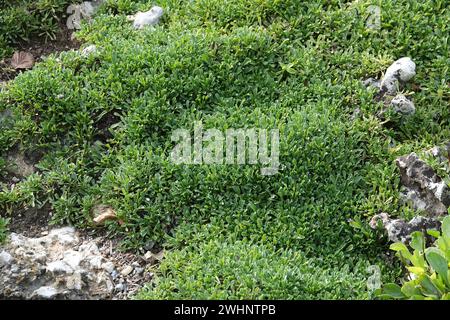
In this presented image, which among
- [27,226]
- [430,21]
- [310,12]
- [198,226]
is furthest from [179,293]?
[430,21]

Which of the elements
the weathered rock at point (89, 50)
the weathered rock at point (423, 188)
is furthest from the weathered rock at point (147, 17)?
the weathered rock at point (423, 188)

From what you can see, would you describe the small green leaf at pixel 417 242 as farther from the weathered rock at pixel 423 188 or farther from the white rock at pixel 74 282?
the white rock at pixel 74 282

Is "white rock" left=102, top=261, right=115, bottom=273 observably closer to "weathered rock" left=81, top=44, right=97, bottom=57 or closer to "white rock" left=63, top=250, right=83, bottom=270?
"white rock" left=63, top=250, right=83, bottom=270

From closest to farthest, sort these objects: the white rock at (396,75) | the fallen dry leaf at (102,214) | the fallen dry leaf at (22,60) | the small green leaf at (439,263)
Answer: the small green leaf at (439,263), the fallen dry leaf at (102,214), the white rock at (396,75), the fallen dry leaf at (22,60)

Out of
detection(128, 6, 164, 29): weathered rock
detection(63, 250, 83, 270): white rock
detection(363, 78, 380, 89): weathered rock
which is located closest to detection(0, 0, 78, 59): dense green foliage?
detection(128, 6, 164, 29): weathered rock
